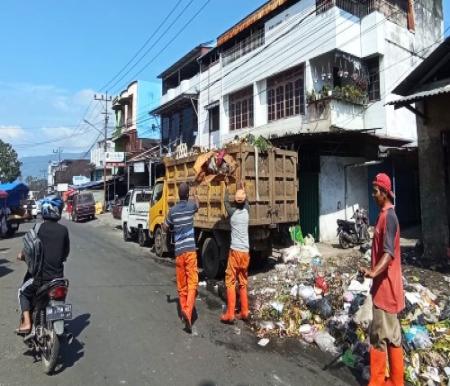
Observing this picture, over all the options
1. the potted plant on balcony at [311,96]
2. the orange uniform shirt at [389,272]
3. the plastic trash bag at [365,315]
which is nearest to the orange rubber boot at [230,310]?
the plastic trash bag at [365,315]

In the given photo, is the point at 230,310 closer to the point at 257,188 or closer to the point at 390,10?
the point at 257,188

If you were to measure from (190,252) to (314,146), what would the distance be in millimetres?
9162

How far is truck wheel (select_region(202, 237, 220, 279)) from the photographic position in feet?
31.0

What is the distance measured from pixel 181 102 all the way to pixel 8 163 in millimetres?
48260

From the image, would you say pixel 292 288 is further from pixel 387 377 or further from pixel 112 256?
pixel 112 256

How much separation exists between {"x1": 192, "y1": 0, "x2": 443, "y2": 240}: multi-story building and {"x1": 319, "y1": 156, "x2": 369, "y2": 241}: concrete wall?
0.11 ft

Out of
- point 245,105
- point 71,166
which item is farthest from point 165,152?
point 71,166

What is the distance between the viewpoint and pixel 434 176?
9.96 metres

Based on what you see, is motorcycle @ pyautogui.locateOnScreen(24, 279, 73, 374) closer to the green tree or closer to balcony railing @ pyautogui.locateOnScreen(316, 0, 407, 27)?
balcony railing @ pyautogui.locateOnScreen(316, 0, 407, 27)

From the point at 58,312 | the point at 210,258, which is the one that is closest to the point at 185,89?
the point at 210,258

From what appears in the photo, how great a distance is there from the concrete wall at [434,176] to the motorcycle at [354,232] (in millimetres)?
2855

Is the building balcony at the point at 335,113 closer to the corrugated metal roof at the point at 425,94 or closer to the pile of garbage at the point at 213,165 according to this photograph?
the corrugated metal roof at the point at 425,94

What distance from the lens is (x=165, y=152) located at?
3303cm

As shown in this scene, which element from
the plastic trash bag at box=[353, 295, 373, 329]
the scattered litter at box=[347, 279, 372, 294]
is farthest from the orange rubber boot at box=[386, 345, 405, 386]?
the scattered litter at box=[347, 279, 372, 294]
